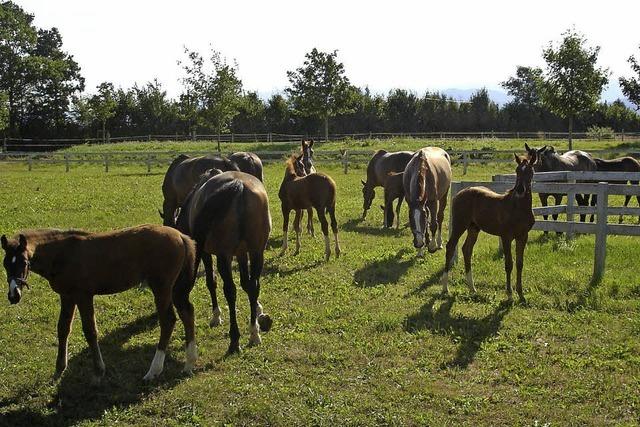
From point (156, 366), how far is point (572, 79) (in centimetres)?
3367

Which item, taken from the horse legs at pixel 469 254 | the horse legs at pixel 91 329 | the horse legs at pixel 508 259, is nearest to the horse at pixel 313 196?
the horse legs at pixel 469 254

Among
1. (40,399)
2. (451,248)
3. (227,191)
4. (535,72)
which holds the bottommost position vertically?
(40,399)

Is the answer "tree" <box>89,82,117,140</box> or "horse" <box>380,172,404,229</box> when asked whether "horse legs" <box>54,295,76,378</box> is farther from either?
"tree" <box>89,82,117,140</box>

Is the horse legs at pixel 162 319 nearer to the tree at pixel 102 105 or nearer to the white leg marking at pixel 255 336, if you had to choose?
the white leg marking at pixel 255 336

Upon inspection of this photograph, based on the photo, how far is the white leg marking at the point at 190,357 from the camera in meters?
5.93

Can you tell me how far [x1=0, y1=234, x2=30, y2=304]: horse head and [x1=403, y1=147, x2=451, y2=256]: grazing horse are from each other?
20.9 ft

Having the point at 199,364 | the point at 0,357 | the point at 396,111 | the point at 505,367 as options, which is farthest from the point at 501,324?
the point at 396,111

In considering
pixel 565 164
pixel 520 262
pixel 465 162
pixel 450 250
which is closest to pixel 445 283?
pixel 450 250

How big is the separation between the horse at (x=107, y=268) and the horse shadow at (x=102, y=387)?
0.45 ft

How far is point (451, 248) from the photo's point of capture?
8633 millimetres

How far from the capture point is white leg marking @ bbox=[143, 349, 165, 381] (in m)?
5.76

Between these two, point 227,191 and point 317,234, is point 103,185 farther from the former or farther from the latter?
point 227,191

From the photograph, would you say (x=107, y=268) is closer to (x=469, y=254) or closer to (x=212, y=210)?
(x=212, y=210)

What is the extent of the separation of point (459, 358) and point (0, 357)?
193 inches
